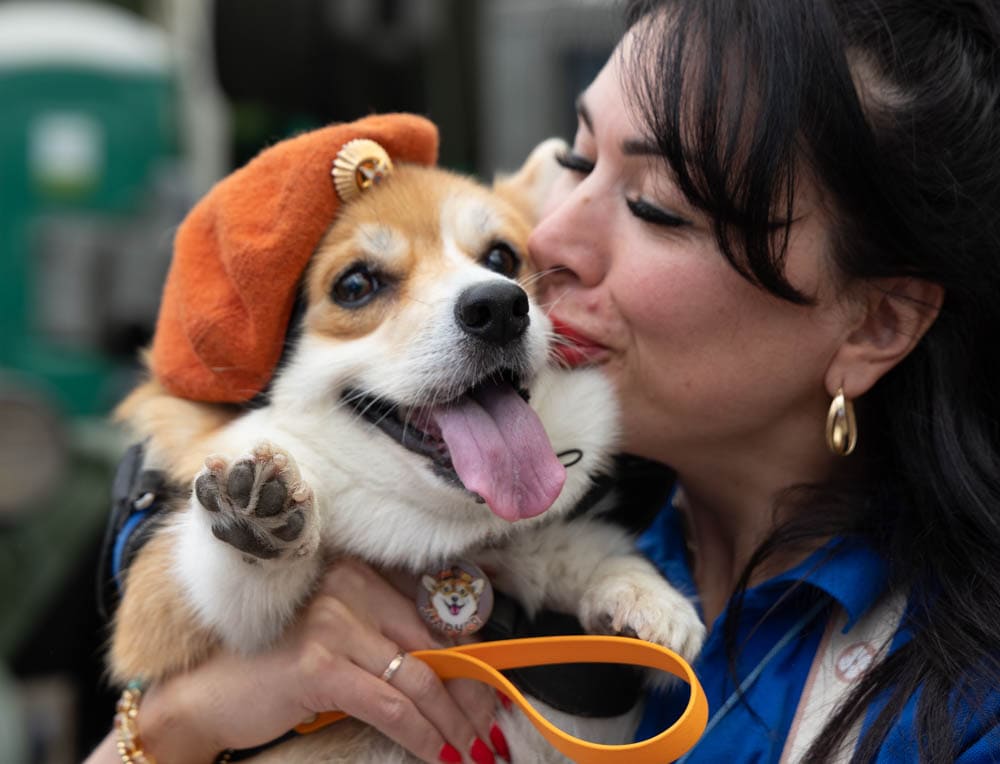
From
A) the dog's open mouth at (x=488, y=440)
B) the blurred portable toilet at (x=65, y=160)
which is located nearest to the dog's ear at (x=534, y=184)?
the dog's open mouth at (x=488, y=440)

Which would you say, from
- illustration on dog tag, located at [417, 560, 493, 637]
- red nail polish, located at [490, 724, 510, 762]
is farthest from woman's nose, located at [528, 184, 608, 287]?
red nail polish, located at [490, 724, 510, 762]

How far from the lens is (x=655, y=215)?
1998mm

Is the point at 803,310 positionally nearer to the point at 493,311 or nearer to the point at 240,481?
the point at 493,311

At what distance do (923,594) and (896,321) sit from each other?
52cm

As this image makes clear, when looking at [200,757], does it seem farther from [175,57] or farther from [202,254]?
[175,57]

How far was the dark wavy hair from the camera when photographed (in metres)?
1.86

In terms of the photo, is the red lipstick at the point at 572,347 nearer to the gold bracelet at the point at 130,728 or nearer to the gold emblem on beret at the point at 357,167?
the gold emblem on beret at the point at 357,167

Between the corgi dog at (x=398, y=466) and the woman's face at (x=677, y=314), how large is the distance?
0.10 m

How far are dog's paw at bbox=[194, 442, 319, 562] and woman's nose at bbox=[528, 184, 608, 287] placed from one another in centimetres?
68

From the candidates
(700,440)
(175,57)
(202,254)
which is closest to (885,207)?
(700,440)

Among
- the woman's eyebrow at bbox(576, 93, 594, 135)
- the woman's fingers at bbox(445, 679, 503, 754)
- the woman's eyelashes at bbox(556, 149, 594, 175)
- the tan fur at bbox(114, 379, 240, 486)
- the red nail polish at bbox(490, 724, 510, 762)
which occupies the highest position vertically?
the woman's eyebrow at bbox(576, 93, 594, 135)

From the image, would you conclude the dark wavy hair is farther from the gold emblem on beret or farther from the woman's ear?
the gold emblem on beret

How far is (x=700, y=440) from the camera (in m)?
2.12

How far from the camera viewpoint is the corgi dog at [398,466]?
191 cm
